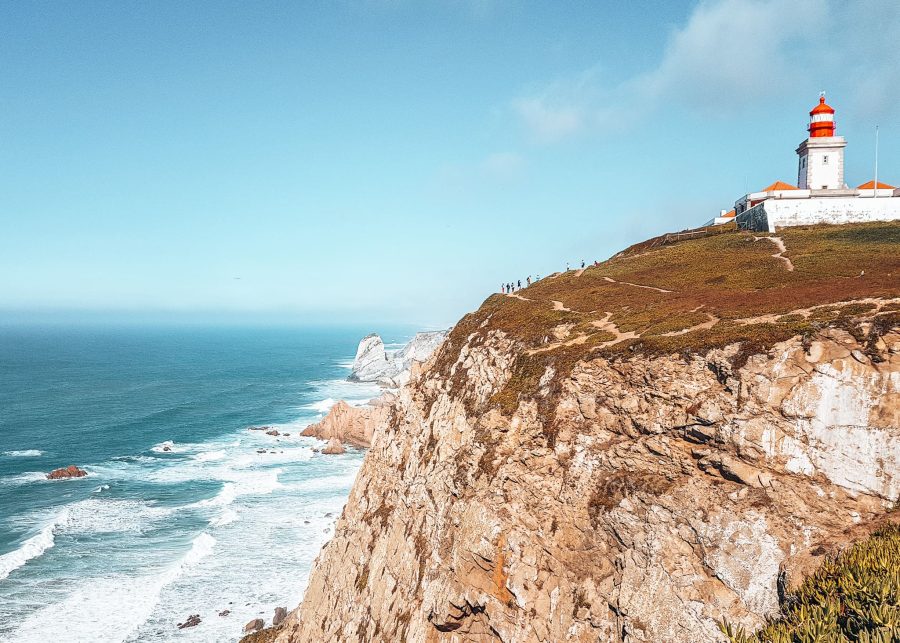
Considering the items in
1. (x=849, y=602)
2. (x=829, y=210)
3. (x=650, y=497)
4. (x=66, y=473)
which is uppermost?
(x=829, y=210)

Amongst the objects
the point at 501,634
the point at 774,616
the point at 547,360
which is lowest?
the point at 501,634

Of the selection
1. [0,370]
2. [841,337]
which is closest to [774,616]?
[841,337]

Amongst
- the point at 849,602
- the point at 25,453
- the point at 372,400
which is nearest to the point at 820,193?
the point at 849,602

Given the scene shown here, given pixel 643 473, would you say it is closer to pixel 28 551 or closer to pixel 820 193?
pixel 820 193

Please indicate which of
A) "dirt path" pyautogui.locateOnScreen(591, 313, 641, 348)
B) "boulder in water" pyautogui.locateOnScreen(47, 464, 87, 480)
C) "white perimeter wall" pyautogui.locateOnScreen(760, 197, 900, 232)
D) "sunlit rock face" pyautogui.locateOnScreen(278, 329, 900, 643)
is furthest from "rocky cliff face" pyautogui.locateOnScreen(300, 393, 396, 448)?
"sunlit rock face" pyautogui.locateOnScreen(278, 329, 900, 643)

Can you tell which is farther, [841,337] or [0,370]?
[0,370]

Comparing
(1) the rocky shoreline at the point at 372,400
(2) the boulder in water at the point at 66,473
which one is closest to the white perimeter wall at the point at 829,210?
(1) the rocky shoreline at the point at 372,400

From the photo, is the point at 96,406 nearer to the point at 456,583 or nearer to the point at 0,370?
the point at 0,370
